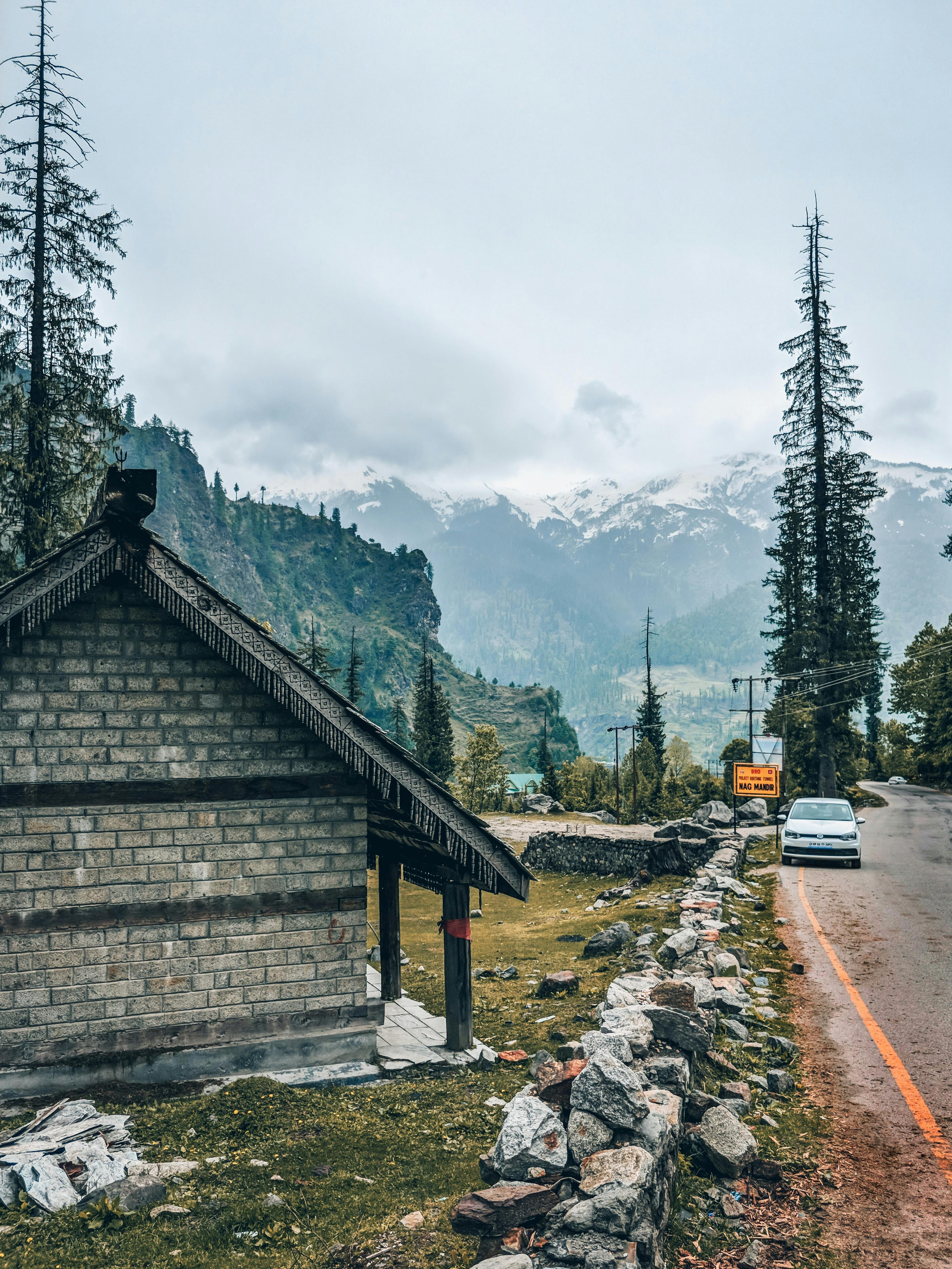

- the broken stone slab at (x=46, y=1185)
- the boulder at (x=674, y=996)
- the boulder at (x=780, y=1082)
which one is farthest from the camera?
the boulder at (x=674, y=996)

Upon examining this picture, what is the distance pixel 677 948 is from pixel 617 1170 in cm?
732

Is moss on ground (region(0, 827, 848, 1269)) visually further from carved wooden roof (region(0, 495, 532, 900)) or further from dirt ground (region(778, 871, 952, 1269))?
carved wooden roof (region(0, 495, 532, 900))

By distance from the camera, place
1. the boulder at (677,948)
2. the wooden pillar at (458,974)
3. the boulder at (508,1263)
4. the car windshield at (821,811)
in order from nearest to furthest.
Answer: the boulder at (508,1263) → the wooden pillar at (458,974) → the boulder at (677,948) → the car windshield at (821,811)

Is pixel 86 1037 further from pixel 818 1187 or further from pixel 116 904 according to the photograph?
pixel 818 1187

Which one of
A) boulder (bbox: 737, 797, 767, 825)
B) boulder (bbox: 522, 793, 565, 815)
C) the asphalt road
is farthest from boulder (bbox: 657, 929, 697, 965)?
boulder (bbox: 522, 793, 565, 815)

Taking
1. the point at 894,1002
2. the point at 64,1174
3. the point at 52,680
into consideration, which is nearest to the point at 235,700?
the point at 52,680

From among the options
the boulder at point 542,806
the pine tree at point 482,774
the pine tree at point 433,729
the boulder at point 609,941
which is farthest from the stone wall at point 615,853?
the pine tree at point 433,729

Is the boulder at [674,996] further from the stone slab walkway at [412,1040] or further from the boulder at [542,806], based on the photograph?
the boulder at [542,806]

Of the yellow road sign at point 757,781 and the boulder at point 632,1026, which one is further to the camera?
the yellow road sign at point 757,781

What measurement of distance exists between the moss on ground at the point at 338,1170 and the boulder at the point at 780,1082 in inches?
8.1

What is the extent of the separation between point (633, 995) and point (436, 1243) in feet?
14.7

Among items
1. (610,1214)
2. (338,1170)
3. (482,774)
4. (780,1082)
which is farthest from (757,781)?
(482,774)

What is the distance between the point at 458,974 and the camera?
10.5 meters

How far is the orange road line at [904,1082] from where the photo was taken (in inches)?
270
